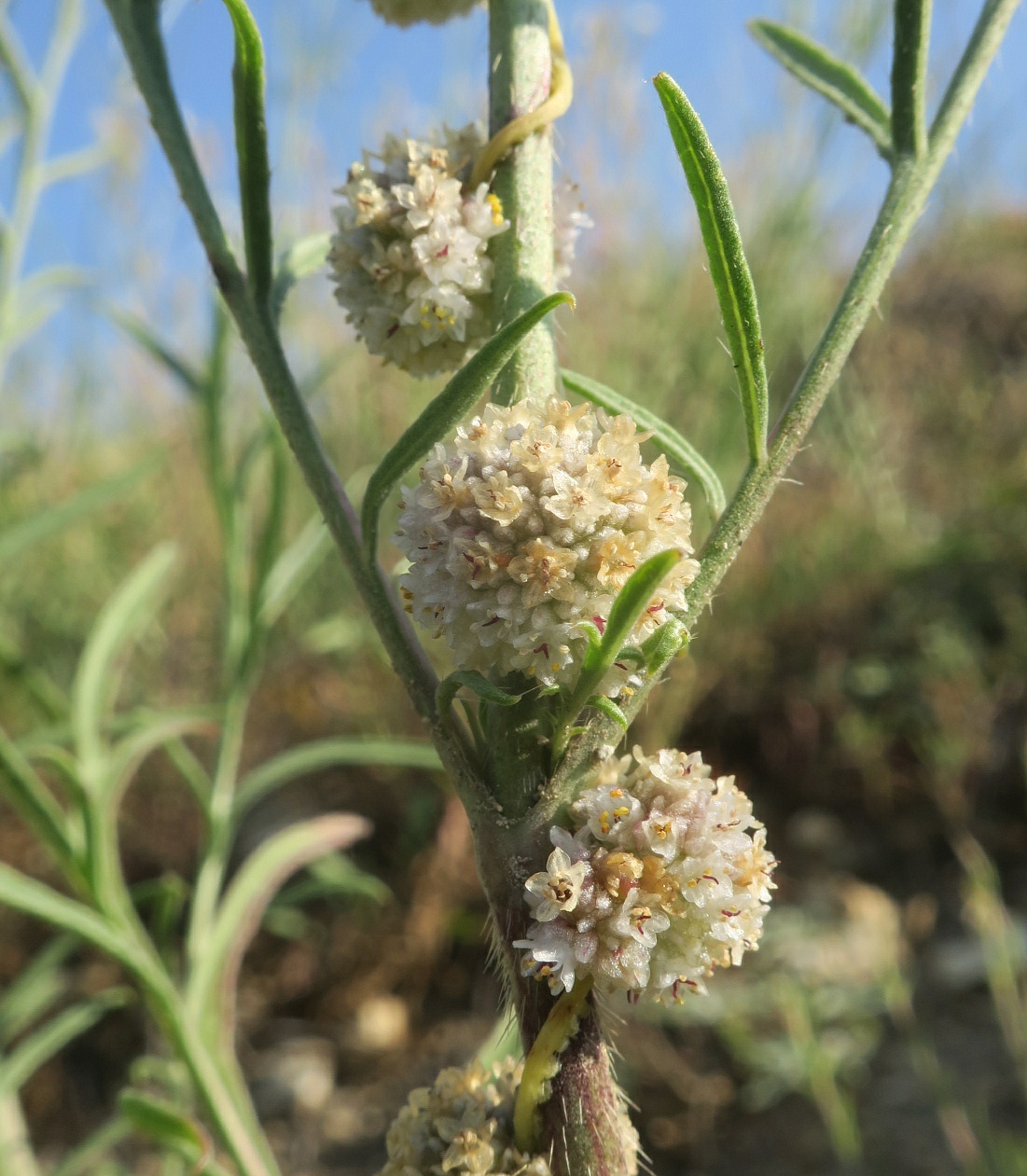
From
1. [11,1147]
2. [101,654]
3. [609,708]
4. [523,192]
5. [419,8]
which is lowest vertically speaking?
[11,1147]

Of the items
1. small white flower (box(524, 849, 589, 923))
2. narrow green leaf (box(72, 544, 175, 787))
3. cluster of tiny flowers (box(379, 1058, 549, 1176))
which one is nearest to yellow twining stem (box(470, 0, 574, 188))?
small white flower (box(524, 849, 589, 923))

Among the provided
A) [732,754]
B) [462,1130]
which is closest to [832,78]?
[462,1130]

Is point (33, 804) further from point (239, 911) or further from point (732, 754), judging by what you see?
point (732, 754)

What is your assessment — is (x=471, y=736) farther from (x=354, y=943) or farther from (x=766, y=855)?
(x=354, y=943)

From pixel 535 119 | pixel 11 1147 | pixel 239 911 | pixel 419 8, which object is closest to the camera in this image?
pixel 535 119

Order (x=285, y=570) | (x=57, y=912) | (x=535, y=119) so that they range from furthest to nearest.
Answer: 1. (x=285, y=570)
2. (x=57, y=912)
3. (x=535, y=119)

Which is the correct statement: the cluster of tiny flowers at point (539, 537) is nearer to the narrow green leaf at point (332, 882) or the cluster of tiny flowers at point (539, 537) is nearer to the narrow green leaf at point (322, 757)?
the narrow green leaf at point (322, 757)

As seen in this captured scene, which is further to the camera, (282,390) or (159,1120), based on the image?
(159,1120)
